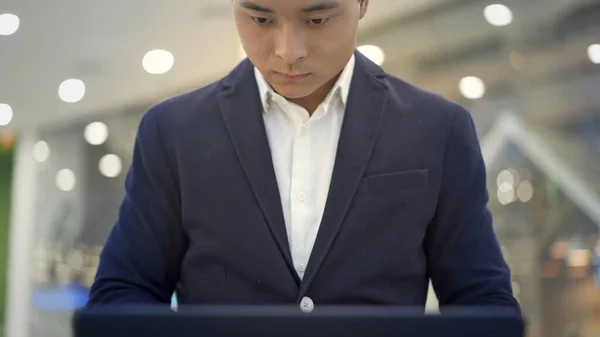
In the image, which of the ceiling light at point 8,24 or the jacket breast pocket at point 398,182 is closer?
the jacket breast pocket at point 398,182

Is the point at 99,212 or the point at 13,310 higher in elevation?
the point at 99,212

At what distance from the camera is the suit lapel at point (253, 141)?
86cm

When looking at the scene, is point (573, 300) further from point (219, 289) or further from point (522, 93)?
point (219, 289)

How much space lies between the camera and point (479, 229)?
925 mm

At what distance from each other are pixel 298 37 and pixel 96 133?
1.96 metres

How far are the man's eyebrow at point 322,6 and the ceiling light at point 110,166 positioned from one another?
1801 millimetres

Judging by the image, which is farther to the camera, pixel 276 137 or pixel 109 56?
pixel 109 56

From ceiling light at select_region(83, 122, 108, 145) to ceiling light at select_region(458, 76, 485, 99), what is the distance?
1.39 m

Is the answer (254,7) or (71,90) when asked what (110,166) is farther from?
(254,7)

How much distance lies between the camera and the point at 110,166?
2545 mm

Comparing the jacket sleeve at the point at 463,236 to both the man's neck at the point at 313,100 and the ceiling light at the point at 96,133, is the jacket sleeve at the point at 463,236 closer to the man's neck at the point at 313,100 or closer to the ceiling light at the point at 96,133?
the man's neck at the point at 313,100

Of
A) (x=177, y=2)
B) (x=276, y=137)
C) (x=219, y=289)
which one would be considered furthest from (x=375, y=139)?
(x=177, y=2)

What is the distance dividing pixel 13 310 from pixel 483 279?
7.42 feet

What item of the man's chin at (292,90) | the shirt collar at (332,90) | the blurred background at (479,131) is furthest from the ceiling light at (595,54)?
the man's chin at (292,90)
